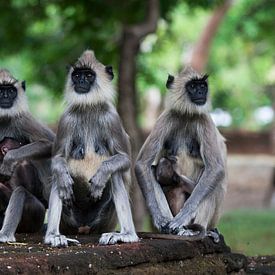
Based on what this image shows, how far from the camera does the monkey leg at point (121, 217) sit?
534 cm

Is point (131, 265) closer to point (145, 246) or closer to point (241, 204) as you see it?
point (145, 246)

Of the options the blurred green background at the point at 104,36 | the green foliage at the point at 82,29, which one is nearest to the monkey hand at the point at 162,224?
the blurred green background at the point at 104,36

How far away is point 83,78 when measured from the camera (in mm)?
5840

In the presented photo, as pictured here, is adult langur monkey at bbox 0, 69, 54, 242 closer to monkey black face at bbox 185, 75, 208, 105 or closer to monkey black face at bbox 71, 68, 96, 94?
monkey black face at bbox 71, 68, 96, 94

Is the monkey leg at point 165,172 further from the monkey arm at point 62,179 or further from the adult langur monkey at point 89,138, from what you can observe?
the monkey arm at point 62,179

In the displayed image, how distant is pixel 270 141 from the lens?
87.5 feet

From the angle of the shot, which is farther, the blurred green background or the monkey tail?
the blurred green background

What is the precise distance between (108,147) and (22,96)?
35.4 inches

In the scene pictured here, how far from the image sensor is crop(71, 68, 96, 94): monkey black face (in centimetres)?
583

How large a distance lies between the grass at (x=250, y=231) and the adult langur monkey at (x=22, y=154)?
3155 millimetres

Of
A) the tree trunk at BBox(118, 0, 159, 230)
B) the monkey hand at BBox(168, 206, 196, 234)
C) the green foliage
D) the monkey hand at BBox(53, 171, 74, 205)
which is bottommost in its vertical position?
the monkey hand at BBox(168, 206, 196, 234)

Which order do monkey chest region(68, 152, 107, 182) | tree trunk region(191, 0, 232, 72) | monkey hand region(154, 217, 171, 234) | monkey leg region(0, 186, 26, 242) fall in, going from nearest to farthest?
monkey leg region(0, 186, 26, 242) → monkey chest region(68, 152, 107, 182) → monkey hand region(154, 217, 171, 234) → tree trunk region(191, 0, 232, 72)

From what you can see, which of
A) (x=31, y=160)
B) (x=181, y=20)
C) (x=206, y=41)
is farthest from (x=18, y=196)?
(x=181, y=20)

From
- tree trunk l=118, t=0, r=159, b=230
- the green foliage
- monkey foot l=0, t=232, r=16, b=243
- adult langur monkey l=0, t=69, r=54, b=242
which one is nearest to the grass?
tree trunk l=118, t=0, r=159, b=230
